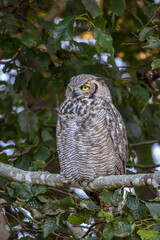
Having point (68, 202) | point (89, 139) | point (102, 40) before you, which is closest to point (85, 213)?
point (68, 202)

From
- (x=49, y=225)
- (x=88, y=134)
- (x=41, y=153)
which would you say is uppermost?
(x=88, y=134)

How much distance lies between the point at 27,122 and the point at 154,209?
1.91 meters

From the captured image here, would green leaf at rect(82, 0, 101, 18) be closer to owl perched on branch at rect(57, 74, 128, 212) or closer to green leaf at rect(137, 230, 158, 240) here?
owl perched on branch at rect(57, 74, 128, 212)

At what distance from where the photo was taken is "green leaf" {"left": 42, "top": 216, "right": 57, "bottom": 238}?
219 cm

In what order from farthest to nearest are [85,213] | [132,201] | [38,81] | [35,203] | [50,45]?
[38,81] < [50,45] < [35,203] < [85,213] < [132,201]

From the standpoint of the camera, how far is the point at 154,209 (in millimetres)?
1921

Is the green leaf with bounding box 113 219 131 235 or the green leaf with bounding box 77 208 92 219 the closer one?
the green leaf with bounding box 113 219 131 235

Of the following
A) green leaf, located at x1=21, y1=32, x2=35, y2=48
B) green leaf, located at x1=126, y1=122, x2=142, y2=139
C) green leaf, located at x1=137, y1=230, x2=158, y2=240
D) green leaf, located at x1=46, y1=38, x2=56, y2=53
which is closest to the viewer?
green leaf, located at x1=137, y1=230, x2=158, y2=240

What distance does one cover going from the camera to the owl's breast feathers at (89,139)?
2846 millimetres

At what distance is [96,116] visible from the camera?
2.87 m

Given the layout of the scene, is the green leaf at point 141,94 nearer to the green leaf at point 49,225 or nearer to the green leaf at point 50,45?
the green leaf at point 50,45

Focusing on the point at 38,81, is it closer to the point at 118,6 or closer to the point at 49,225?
the point at 118,6

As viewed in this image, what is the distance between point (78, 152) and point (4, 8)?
1.49 meters

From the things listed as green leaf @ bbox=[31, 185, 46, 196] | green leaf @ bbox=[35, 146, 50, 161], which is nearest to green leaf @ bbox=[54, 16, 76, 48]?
green leaf @ bbox=[31, 185, 46, 196]
